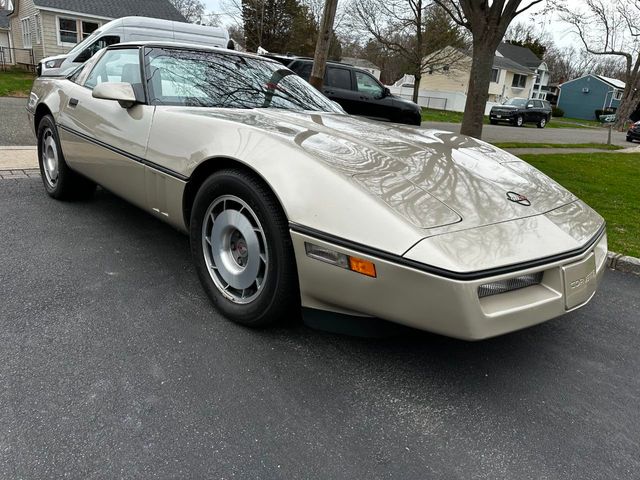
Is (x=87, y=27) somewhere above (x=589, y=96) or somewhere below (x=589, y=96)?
above

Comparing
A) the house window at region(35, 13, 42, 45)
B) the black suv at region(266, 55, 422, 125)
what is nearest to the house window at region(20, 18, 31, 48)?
the house window at region(35, 13, 42, 45)

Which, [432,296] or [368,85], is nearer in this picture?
[432,296]

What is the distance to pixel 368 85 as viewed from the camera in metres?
11.7

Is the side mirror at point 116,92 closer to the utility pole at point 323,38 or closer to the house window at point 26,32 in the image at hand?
the utility pole at point 323,38

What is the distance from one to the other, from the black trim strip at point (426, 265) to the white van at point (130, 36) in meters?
9.79

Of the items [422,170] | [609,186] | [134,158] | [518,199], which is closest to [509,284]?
[518,199]

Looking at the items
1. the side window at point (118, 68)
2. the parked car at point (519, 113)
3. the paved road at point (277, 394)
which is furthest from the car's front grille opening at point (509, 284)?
the parked car at point (519, 113)

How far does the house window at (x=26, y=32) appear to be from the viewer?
25766 millimetres

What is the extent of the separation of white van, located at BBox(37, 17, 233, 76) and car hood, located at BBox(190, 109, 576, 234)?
899 centimetres

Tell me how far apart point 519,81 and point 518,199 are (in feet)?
178

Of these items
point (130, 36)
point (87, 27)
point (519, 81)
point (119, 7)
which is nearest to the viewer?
point (130, 36)

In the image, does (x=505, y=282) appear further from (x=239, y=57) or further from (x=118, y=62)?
(x=118, y=62)

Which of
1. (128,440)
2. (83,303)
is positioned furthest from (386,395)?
(83,303)

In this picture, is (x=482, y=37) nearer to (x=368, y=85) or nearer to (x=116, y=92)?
(x=368, y=85)
